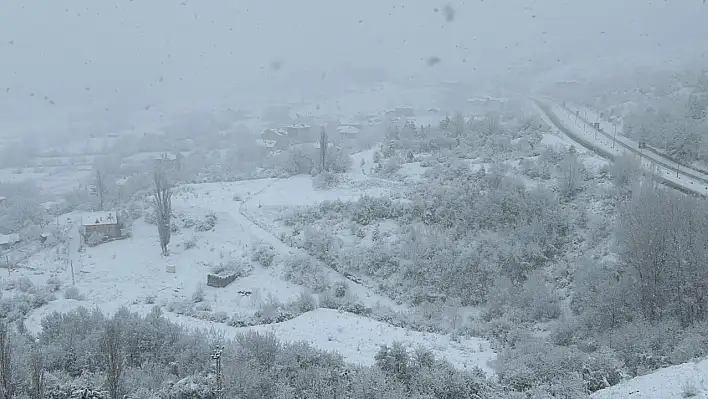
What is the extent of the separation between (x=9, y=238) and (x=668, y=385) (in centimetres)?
3215

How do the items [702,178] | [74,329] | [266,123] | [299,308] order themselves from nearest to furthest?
[74,329] → [299,308] → [702,178] → [266,123]

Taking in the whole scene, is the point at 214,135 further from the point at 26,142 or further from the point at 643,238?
the point at 643,238

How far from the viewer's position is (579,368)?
12.5m

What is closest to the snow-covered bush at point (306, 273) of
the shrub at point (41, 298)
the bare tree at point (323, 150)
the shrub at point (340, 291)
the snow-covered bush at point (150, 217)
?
the shrub at point (340, 291)

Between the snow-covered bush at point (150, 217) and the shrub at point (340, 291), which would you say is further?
the snow-covered bush at point (150, 217)

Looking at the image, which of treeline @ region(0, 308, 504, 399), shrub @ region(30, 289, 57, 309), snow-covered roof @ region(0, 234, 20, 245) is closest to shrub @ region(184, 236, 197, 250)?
shrub @ region(30, 289, 57, 309)

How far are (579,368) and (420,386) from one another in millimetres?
3562

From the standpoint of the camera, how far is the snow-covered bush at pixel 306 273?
2388cm

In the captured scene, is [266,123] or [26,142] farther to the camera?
[266,123]

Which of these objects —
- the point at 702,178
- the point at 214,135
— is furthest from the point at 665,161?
the point at 214,135

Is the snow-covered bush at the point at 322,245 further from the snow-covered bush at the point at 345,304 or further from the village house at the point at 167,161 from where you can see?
the village house at the point at 167,161

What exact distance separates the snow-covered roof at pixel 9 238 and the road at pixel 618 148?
31761mm

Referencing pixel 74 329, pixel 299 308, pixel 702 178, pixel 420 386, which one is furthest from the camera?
pixel 702 178

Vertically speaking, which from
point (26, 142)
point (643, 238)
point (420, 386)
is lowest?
point (26, 142)
